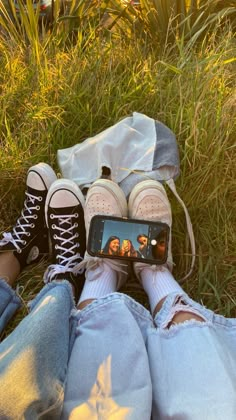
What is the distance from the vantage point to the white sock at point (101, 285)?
1.12 meters

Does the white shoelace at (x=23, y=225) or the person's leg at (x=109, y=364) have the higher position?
the white shoelace at (x=23, y=225)

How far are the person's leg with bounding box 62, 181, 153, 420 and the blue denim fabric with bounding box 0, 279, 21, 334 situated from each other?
0.21 meters

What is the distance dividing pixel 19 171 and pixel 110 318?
2.22 feet

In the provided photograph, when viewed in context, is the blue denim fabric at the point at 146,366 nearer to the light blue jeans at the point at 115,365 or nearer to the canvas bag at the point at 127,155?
the light blue jeans at the point at 115,365

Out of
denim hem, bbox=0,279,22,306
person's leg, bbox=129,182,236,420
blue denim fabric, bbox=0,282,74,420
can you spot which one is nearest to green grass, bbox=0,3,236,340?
denim hem, bbox=0,279,22,306

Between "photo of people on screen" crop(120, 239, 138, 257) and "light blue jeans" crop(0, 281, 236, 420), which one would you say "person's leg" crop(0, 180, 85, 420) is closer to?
"light blue jeans" crop(0, 281, 236, 420)

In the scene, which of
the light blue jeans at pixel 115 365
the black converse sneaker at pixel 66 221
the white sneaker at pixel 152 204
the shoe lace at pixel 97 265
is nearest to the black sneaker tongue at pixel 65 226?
the black converse sneaker at pixel 66 221

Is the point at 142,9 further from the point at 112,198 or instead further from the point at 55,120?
the point at 112,198

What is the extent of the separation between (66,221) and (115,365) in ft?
1.93

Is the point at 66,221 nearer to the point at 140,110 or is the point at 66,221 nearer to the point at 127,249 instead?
the point at 127,249

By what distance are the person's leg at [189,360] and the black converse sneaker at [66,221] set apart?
0.33m

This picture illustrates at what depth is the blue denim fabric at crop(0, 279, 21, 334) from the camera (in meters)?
1.13

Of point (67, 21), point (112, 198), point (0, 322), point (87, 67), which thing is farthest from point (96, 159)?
point (67, 21)

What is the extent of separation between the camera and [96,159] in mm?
1430
